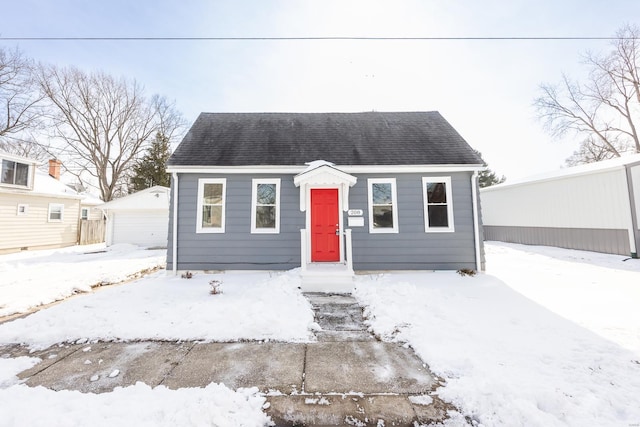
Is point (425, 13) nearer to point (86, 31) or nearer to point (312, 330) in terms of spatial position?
point (312, 330)

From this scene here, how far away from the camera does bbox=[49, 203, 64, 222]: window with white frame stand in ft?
50.6

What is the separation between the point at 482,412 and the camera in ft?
7.57

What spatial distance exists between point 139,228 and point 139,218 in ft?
2.07

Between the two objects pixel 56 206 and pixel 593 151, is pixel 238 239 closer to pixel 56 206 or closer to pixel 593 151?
pixel 56 206

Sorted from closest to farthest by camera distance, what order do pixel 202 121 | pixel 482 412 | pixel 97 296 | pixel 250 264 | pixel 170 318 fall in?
pixel 482 412, pixel 170 318, pixel 97 296, pixel 250 264, pixel 202 121

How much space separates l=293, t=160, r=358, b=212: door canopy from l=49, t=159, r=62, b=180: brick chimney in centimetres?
2084

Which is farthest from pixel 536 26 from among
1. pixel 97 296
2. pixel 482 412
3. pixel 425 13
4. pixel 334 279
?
pixel 97 296

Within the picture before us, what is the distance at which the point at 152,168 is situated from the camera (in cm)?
2269

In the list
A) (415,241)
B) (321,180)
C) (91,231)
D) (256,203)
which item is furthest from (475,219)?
(91,231)

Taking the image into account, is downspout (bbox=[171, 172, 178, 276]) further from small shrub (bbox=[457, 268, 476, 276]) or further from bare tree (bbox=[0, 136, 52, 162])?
bare tree (bbox=[0, 136, 52, 162])

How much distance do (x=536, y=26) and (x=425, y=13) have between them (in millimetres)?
3086

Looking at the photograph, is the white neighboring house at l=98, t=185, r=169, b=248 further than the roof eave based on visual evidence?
Yes

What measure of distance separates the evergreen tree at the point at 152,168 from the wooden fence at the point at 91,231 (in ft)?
17.3

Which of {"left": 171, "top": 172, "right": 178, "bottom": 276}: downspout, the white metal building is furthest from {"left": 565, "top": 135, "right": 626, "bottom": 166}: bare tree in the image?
{"left": 171, "top": 172, "right": 178, "bottom": 276}: downspout
